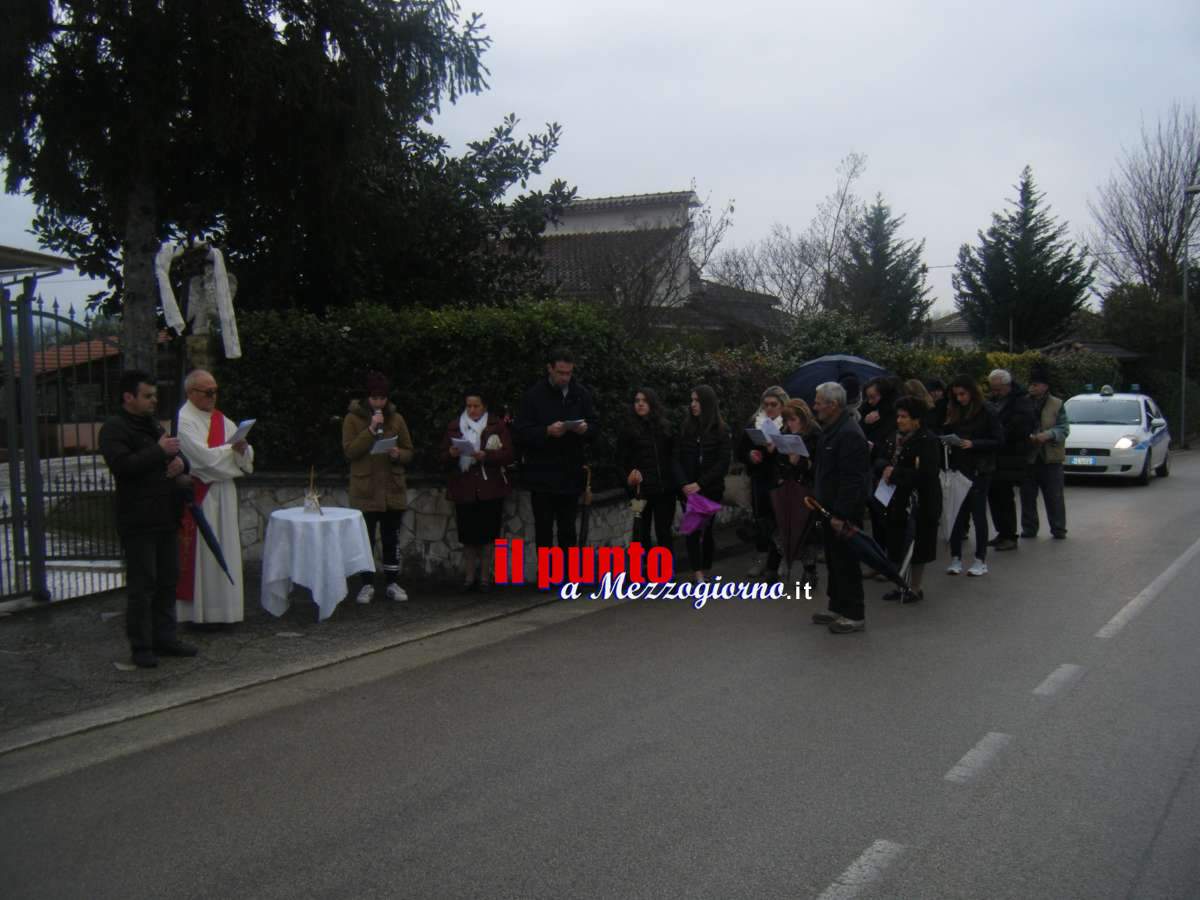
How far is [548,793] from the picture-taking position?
4.62 meters

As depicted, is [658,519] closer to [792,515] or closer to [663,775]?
[792,515]

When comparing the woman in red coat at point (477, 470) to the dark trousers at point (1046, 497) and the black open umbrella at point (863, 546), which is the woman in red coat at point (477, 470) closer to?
the black open umbrella at point (863, 546)

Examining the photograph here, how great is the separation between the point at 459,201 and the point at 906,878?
34.9 ft

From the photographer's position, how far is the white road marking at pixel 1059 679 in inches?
239

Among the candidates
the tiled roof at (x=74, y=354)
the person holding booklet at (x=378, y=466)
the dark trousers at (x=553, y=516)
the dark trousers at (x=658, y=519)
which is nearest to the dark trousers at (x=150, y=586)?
the person holding booklet at (x=378, y=466)

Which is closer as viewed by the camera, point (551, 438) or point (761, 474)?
point (551, 438)

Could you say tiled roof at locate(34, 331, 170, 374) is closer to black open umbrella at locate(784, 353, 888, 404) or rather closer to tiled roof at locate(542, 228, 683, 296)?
tiled roof at locate(542, 228, 683, 296)

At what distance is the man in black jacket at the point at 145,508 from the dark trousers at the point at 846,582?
4.78m

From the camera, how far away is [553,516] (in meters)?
9.21

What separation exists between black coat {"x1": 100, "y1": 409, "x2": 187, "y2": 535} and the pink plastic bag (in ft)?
14.3

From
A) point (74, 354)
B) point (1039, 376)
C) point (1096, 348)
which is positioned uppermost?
point (1096, 348)

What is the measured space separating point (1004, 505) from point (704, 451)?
430 cm

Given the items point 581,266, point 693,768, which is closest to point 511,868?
point 693,768

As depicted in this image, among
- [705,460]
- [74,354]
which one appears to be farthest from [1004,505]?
[74,354]
